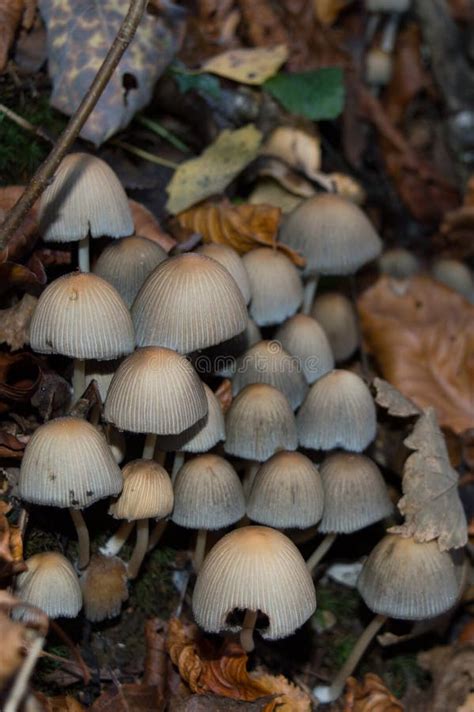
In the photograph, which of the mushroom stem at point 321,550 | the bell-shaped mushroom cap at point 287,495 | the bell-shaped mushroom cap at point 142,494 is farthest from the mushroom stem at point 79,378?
the mushroom stem at point 321,550

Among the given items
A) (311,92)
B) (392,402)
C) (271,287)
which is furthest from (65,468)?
(311,92)

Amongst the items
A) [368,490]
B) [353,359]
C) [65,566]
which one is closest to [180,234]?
[353,359]

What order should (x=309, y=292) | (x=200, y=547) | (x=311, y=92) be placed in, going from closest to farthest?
(x=200, y=547) → (x=309, y=292) → (x=311, y=92)

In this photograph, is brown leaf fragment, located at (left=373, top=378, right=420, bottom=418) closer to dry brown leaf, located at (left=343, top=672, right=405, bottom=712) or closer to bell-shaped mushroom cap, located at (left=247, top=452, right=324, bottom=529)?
bell-shaped mushroom cap, located at (left=247, top=452, right=324, bottom=529)

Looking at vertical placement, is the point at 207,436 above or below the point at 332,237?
below

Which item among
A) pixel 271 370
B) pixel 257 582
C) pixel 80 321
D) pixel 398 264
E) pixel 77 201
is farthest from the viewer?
pixel 398 264

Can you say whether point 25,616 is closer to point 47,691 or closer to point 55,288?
point 47,691

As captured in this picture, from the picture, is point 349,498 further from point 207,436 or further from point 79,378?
point 79,378

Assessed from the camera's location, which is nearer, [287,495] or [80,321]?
[80,321]
